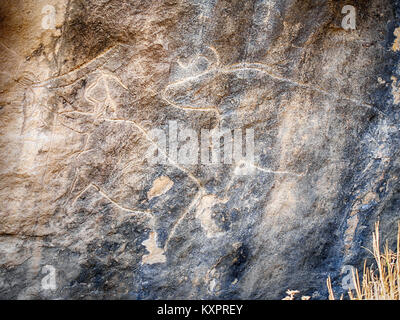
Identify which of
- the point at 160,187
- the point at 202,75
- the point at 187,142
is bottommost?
the point at 160,187

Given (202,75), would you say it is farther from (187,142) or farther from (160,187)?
(160,187)

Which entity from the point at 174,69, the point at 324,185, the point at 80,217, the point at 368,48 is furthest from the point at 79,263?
the point at 368,48

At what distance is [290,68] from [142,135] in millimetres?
840

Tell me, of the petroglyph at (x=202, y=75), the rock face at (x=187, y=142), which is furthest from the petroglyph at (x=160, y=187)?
the petroglyph at (x=202, y=75)

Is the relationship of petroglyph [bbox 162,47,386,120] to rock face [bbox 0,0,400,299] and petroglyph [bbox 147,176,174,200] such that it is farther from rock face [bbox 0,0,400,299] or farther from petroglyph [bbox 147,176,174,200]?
→ petroglyph [bbox 147,176,174,200]

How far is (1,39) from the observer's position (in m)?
1.64

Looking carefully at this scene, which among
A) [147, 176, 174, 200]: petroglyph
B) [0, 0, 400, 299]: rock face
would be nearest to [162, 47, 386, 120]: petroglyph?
[0, 0, 400, 299]: rock face

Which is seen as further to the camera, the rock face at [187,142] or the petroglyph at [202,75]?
the petroglyph at [202,75]

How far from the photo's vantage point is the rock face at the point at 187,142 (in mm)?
1743

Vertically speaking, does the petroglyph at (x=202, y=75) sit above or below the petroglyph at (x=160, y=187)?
above

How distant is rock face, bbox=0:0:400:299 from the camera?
5.72 ft

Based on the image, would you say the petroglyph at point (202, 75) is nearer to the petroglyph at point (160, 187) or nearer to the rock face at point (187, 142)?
the rock face at point (187, 142)

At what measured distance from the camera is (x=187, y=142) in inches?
76.5

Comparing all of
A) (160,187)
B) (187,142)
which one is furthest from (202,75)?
(160,187)
